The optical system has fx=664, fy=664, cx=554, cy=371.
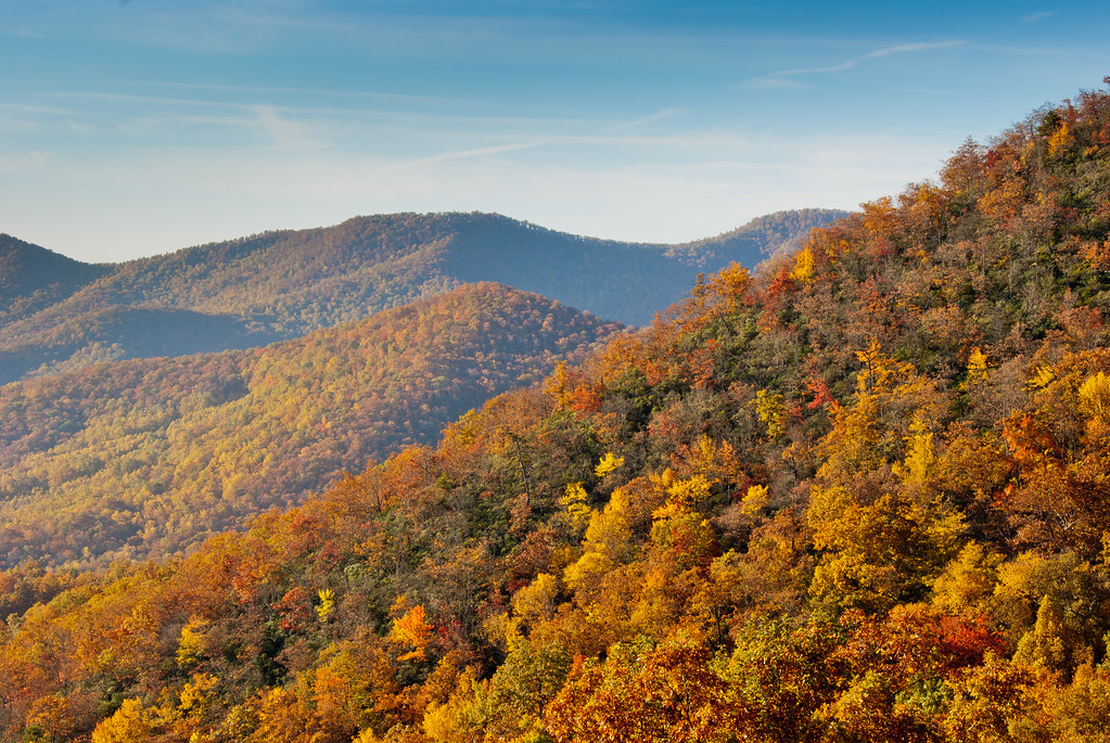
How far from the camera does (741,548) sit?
61375 millimetres

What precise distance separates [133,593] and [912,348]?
10580 cm

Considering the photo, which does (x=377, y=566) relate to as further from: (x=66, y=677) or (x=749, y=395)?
(x=749, y=395)

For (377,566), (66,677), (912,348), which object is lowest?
(66,677)

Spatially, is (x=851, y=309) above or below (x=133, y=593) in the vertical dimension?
above

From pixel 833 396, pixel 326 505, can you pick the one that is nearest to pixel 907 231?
pixel 833 396

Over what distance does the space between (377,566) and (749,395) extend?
163 feet

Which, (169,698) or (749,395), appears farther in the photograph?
(749,395)

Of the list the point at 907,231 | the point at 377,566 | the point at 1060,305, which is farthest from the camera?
the point at 907,231

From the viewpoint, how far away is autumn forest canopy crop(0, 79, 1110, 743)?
86.9 feet

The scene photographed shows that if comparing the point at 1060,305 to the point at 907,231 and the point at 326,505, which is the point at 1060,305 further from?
the point at 326,505

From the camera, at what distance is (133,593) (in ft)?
304

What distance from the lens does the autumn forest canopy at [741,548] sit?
86.9 feet

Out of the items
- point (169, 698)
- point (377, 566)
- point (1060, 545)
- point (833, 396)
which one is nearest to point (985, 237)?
point (833, 396)

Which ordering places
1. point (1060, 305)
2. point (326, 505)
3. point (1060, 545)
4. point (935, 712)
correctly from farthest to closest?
point (326, 505) < point (1060, 305) < point (1060, 545) < point (935, 712)
